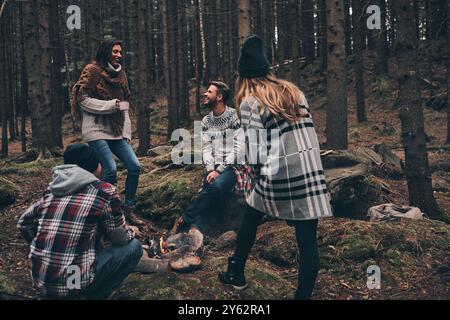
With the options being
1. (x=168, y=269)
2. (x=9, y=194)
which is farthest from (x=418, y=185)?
(x=9, y=194)

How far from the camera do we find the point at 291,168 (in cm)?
391

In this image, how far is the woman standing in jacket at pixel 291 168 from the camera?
3873mm

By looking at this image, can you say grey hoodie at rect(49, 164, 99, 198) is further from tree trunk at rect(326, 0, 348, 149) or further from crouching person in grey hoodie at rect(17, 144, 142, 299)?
tree trunk at rect(326, 0, 348, 149)

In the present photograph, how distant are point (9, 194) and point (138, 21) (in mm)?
8053

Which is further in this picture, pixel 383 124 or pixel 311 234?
pixel 383 124

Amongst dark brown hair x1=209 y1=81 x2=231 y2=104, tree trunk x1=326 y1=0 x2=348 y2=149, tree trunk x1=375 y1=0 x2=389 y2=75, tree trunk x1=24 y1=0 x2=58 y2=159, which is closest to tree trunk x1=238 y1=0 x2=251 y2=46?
tree trunk x1=326 y1=0 x2=348 y2=149

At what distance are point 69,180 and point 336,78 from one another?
6.55 metres

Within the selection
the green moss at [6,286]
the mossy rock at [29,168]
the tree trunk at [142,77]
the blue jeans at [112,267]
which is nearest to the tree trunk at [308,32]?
the tree trunk at [142,77]

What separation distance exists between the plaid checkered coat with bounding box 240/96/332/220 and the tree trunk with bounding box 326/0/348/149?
5293mm

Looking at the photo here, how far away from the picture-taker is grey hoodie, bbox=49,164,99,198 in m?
3.79

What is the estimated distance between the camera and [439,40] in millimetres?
24109

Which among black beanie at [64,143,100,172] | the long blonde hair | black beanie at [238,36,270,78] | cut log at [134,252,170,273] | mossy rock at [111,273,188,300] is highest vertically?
black beanie at [238,36,270,78]
